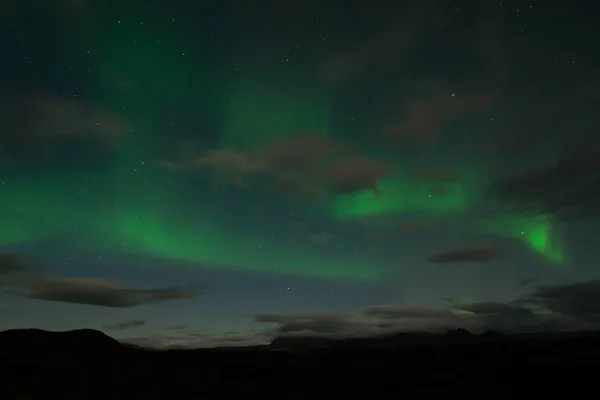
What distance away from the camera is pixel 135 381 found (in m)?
33.2

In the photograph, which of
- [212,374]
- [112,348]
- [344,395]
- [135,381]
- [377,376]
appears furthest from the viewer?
[112,348]

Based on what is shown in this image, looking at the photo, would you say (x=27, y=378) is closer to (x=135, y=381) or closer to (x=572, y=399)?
(x=135, y=381)

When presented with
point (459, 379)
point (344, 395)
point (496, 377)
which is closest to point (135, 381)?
point (344, 395)

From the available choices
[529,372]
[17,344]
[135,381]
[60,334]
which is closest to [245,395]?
[135,381]

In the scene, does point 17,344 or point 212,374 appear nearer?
point 212,374

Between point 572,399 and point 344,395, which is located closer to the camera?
point 572,399

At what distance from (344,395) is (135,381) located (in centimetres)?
1456

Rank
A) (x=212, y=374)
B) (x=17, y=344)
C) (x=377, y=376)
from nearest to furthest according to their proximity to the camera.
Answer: (x=377, y=376)
(x=212, y=374)
(x=17, y=344)

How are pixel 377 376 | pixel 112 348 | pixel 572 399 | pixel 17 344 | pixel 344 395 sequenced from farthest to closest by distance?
pixel 112 348
pixel 17 344
pixel 377 376
pixel 344 395
pixel 572 399

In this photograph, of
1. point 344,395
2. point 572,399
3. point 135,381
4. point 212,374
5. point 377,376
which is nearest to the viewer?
point 572,399

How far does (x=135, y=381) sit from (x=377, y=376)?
1775 centimetres

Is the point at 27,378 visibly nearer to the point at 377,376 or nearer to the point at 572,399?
the point at 377,376

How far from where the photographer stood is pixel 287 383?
110 feet

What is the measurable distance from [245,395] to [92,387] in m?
9.53
